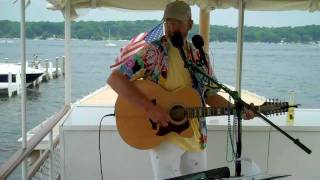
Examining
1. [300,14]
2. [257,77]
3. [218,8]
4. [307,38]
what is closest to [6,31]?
[218,8]

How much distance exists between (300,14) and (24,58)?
102 inches

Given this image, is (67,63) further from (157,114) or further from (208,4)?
(157,114)

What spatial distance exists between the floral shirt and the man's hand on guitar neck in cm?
16

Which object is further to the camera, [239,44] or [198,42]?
[239,44]

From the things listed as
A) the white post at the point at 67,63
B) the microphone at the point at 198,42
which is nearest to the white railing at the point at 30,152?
the white post at the point at 67,63

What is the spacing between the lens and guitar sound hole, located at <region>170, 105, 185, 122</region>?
86.5 inches

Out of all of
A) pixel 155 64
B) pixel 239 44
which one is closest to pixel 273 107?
pixel 155 64

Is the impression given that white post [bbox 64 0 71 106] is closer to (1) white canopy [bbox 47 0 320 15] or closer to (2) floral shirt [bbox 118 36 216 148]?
(1) white canopy [bbox 47 0 320 15]

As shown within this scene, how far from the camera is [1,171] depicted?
73.5 inches

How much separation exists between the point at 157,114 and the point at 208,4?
6.35 ft

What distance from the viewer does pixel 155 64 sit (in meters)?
2.16

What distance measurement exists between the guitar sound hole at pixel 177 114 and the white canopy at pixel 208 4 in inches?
66.5

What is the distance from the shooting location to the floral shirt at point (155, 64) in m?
2.16

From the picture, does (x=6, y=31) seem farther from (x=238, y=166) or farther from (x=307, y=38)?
(x=307, y=38)
